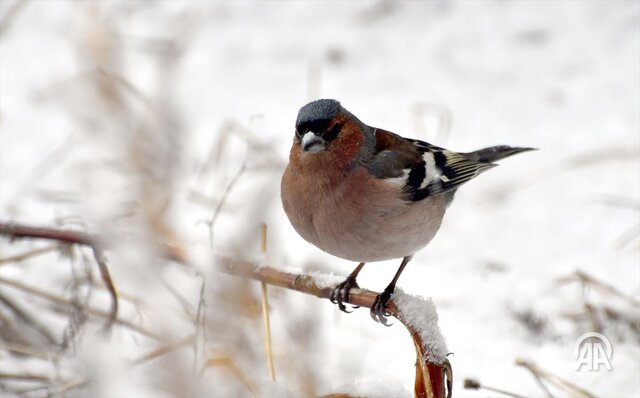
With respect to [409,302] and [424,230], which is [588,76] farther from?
[409,302]

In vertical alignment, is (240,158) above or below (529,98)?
below

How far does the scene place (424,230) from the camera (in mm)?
2908

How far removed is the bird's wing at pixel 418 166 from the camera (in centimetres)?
302

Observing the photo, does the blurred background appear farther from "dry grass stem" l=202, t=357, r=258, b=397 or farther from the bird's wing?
the bird's wing

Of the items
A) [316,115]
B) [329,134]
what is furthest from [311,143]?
[329,134]

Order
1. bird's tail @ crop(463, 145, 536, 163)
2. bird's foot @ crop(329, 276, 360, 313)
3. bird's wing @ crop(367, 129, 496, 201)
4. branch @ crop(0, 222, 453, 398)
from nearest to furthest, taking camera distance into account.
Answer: branch @ crop(0, 222, 453, 398), bird's foot @ crop(329, 276, 360, 313), bird's wing @ crop(367, 129, 496, 201), bird's tail @ crop(463, 145, 536, 163)

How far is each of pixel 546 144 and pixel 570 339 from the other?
6.15 feet

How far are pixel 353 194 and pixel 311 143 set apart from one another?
25cm

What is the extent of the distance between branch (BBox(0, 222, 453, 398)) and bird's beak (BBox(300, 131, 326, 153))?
1.43 ft

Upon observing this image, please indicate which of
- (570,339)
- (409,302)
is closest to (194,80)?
(570,339)

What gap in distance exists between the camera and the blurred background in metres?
2.14
